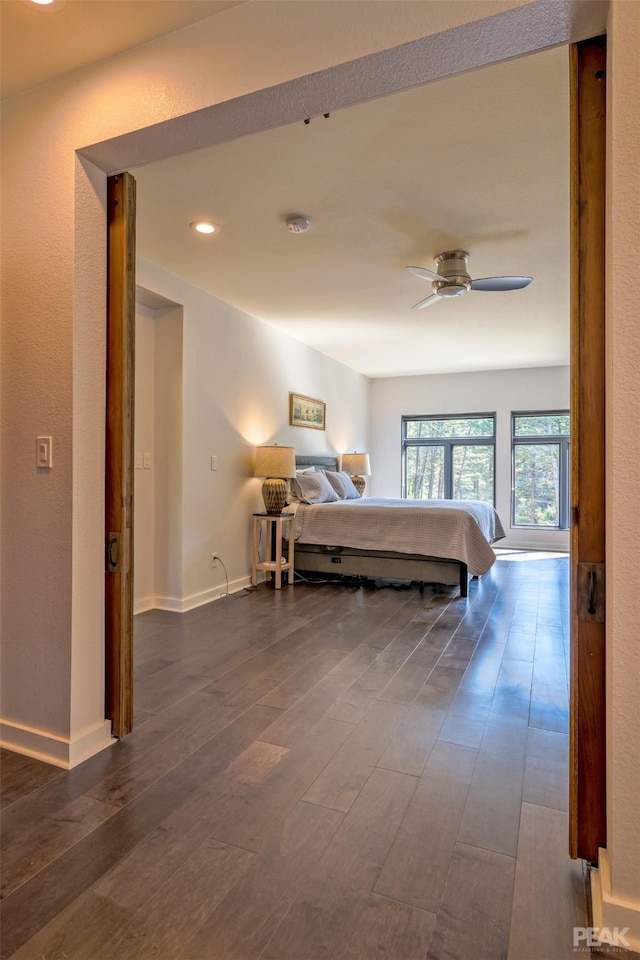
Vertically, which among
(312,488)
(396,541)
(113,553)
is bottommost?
(396,541)

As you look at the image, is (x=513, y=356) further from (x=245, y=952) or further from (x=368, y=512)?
(x=245, y=952)

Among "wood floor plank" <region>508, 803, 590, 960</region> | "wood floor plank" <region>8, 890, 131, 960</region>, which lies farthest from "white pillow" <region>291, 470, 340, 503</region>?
"wood floor plank" <region>8, 890, 131, 960</region>

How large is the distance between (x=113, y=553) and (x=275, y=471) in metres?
2.63

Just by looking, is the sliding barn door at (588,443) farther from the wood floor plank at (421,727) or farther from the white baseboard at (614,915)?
the wood floor plank at (421,727)

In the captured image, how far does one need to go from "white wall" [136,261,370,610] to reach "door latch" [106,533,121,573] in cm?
193

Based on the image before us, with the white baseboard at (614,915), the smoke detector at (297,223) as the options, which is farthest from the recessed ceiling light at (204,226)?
the white baseboard at (614,915)

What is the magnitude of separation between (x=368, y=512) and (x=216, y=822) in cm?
332

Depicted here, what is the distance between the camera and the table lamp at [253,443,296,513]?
14.9 ft

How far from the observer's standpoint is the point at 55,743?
6.01ft

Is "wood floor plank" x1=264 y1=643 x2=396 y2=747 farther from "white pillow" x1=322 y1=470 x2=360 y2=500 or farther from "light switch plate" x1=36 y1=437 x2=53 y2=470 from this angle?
"white pillow" x1=322 y1=470 x2=360 y2=500

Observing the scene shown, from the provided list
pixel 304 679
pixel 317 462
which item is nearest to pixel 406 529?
pixel 317 462

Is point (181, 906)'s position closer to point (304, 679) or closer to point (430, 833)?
point (430, 833)

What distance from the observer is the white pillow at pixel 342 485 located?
229 inches

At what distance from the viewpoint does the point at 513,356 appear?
642cm
